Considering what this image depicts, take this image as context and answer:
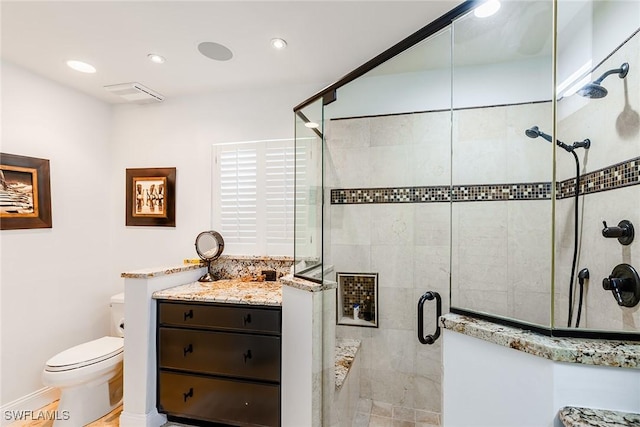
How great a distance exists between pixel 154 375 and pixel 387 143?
241 cm

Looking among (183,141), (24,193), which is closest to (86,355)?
(24,193)

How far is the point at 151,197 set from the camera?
2.90 m

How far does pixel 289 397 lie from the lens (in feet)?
5.81

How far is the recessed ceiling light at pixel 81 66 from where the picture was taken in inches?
88.4

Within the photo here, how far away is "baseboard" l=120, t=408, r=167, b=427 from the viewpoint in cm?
201

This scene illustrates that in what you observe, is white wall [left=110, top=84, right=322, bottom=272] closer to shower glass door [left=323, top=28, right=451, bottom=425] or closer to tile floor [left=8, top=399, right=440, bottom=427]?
shower glass door [left=323, top=28, right=451, bottom=425]

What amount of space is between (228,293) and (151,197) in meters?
1.46

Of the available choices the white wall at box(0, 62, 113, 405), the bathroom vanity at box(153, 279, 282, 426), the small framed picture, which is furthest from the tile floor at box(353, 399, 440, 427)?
the white wall at box(0, 62, 113, 405)

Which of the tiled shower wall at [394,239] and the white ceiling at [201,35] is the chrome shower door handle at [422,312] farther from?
the white ceiling at [201,35]

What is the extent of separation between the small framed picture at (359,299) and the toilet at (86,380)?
67.4 inches

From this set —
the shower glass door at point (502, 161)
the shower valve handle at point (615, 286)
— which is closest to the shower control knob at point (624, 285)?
the shower valve handle at point (615, 286)

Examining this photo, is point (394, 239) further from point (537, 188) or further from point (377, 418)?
point (377, 418)

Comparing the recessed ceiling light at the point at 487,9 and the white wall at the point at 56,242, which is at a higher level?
the recessed ceiling light at the point at 487,9

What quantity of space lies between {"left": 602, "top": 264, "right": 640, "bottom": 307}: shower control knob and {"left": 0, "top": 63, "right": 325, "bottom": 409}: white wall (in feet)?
7.55
